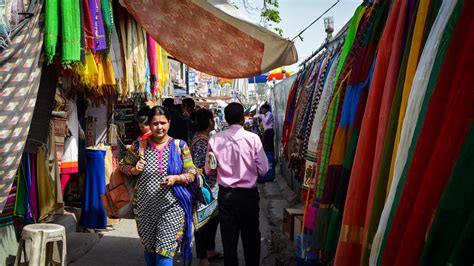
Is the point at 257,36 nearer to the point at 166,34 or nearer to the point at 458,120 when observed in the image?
the point at 166,34

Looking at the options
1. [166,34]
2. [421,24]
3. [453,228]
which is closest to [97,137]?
[166,34]

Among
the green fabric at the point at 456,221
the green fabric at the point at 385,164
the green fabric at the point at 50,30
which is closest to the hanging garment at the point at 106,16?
the green fabric at the point at 50,30

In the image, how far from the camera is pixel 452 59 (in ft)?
5.29

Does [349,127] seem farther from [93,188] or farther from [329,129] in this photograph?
[93,188]

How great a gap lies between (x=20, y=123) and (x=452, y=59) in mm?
3196

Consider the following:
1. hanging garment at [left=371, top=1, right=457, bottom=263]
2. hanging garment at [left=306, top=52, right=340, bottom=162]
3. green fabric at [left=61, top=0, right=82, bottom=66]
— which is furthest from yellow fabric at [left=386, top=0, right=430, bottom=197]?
green fabric at [left=61, top=0, right=82, bottom=66]

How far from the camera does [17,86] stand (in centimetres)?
358

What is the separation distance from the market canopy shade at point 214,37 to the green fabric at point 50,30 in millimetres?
1014

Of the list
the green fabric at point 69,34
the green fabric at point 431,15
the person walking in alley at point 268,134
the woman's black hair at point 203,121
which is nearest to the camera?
the green fabric at point 431,15

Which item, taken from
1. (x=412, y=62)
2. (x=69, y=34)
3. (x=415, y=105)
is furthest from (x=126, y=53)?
(x=415, y=105)

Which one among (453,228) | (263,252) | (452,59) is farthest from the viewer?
(263,252)

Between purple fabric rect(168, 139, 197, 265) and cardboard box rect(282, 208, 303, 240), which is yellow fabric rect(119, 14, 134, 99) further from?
cardboard box rect(282, 208, 303, 240)

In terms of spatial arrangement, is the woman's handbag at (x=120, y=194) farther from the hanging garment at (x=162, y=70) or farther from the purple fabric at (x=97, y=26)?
the hanging garment at (x=162, y=70)

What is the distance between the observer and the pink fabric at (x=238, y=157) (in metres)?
4.44
